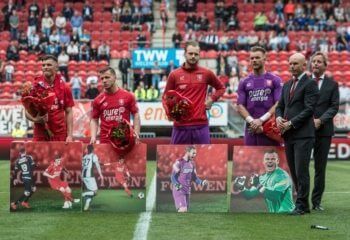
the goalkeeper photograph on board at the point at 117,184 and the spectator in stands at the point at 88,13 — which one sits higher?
the spectator in stands at the point at 88,13

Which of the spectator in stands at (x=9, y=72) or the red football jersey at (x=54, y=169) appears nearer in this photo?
the red football jersey at (x=54, y=169)

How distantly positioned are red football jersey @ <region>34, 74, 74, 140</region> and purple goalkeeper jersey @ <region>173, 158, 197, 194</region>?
1555 mm

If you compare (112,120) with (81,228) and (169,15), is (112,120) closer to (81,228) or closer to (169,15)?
(81,228)

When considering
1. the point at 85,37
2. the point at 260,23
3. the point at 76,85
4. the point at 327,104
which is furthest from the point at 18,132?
the point at 327,104

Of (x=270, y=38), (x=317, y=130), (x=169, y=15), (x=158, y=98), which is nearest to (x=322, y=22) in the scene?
(x=270, y=38)

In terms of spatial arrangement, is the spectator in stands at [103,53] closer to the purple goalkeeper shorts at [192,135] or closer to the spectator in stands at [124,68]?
the spectator in stands at [124,68]

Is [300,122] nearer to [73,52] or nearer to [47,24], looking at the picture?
[73,52]

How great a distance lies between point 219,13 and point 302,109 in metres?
25.7

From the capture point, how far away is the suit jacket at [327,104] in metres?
10.9

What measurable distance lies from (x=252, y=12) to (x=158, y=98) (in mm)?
10654

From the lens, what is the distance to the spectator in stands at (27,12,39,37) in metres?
34.4

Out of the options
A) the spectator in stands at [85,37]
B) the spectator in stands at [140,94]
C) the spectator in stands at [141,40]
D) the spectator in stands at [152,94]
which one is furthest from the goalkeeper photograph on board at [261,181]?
the spectator in stands at [85,37]

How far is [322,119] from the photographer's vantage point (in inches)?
424

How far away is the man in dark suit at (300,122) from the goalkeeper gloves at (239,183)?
782 millimetres
